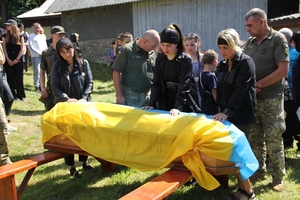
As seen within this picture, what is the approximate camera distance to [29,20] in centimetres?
3008

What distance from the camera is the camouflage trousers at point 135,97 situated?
4613 millimetres

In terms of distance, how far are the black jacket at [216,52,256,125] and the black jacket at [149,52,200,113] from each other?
0.31 meters

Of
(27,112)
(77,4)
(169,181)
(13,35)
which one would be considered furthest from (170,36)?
(77,4)

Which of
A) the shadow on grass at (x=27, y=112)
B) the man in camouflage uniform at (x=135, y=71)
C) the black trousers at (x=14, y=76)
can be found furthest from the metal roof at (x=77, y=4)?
the man in camouflage uniform at (x=135, y=71)

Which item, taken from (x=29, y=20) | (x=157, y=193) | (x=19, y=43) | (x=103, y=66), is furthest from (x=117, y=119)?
(x=29, y=20)

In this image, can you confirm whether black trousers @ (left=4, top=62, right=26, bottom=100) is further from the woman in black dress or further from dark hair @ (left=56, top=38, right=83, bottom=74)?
the woman in black dress

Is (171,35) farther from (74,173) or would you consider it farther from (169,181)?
(74,173)

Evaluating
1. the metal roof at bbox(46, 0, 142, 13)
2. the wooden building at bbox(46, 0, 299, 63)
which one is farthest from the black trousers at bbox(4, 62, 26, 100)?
the metal roof at bbox(46, 0, 142, 13)

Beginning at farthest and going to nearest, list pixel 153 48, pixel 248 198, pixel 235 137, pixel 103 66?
pixel 103 66, pixel 153 48, pixel 248 198, pixel 235 137

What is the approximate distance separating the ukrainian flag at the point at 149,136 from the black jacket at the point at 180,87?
0.35 m

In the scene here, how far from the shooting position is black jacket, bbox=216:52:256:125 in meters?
3.33

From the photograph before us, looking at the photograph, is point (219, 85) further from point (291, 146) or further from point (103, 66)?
point (103, 66)

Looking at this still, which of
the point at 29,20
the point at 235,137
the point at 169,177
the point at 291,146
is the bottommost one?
the point at 291,146

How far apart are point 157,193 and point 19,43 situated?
767cm
